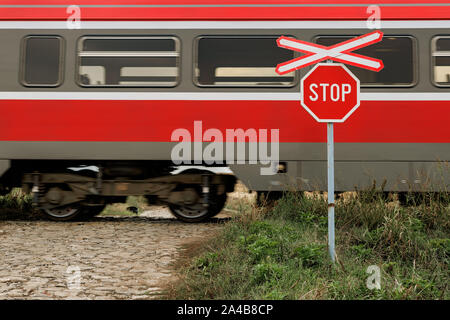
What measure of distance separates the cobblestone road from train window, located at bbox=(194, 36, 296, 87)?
91.8 inches

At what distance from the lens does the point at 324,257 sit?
3744 mm

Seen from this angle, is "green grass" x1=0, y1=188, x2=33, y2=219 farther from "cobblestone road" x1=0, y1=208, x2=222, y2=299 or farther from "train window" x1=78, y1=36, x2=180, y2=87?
"train window" x1=78, y1=36, x2=180, y2=87

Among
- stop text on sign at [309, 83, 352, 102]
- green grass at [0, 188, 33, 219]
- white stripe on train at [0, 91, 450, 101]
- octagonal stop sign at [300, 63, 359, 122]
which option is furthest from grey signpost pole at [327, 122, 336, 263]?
green grass at [0, 188, 33, 219]

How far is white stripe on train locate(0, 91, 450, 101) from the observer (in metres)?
6.40

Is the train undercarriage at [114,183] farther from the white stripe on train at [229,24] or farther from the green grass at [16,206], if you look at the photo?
the white stripe on train at [229,24]

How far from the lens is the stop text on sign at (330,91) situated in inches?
141

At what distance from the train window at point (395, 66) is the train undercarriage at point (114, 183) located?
265cm

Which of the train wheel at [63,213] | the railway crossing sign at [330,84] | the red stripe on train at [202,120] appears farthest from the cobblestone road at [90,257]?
the railway crossing sign at [330,84]

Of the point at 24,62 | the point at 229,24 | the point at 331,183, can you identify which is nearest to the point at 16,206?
the point at 24,62
